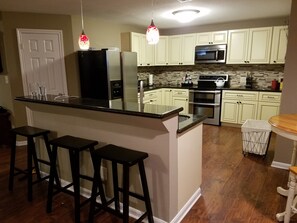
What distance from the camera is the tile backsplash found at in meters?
4.84

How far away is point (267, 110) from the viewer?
447cm

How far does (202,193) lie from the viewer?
248cm

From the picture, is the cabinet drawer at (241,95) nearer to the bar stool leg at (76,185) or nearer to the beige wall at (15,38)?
the beige wall at (15,38)

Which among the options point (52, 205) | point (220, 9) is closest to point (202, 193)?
point (52, 205)

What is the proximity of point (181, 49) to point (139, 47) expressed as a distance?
1.11 meters

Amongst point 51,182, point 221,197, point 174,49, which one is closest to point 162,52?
point 174,49

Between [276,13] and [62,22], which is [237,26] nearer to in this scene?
[276,13]

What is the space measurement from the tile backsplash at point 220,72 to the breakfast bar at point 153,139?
3459 mm

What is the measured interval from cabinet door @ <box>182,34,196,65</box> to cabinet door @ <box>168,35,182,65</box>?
0.11 metres

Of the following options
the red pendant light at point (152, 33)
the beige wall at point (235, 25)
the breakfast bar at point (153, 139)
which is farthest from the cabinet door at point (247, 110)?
the red pendant light at point (152, 33)

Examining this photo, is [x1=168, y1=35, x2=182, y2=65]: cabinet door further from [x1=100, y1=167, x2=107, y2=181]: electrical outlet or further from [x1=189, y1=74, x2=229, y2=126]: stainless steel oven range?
[x1=100, y1=167, x2=107, y2=181]: electrical outlet

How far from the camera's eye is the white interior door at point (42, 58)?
12.7ft

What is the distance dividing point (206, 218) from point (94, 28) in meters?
3.90

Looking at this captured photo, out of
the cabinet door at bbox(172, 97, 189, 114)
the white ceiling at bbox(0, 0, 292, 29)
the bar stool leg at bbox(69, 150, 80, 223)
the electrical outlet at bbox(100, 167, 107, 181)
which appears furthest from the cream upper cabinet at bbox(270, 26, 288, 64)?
the bar stool leg at bbox(69, 150, 80, 223)
